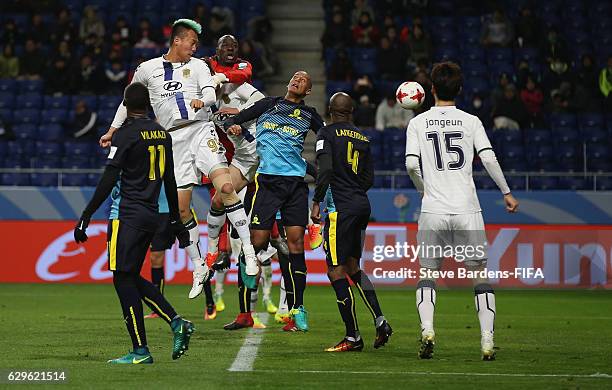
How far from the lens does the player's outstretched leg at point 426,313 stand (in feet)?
31.1

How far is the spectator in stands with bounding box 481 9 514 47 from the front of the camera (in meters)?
25.5

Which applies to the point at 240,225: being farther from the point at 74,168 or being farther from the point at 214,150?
the point at 74,168

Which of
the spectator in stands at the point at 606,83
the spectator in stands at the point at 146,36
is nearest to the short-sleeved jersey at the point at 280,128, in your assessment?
the spectator in stands at the point at 146,36

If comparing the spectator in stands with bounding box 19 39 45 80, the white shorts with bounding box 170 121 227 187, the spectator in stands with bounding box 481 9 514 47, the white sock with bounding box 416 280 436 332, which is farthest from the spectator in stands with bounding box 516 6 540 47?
the white sock with bounding box 416 280 436 332

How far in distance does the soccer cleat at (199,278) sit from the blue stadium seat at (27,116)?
42.6ft

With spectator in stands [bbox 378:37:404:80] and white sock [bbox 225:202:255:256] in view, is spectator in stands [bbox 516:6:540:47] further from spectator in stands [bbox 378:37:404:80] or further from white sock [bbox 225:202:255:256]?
white sock [bbox 225:202:255:256]

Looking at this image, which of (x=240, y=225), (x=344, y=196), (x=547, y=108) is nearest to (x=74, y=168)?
(x=547, y=108)

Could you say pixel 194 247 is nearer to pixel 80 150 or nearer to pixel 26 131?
pixel 80 150

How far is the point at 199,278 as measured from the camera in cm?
1138

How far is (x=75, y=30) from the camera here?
84.2 feet

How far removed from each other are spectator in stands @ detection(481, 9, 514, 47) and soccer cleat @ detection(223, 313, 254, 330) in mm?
14597

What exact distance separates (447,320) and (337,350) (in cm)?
389

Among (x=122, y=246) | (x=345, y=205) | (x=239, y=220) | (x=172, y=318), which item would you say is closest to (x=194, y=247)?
(x=239, y=220)

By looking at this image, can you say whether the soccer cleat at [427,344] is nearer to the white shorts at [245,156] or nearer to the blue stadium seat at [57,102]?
the white shorts at [245,156]
